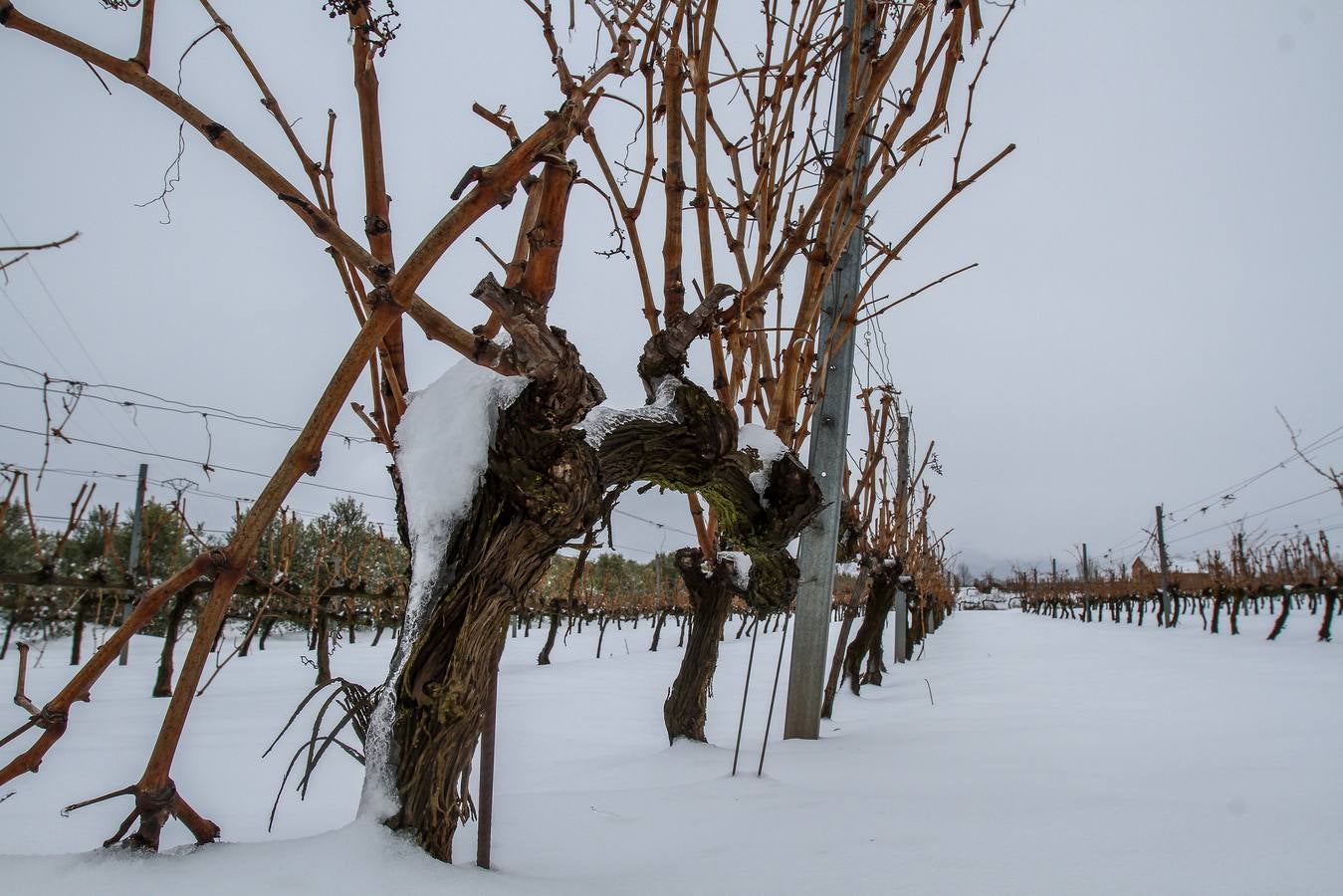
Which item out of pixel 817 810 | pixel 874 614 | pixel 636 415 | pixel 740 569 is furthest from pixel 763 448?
pixel 874 614

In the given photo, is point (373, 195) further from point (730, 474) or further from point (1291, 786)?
point (1291, 786)

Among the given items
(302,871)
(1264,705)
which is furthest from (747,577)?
(1264,705)

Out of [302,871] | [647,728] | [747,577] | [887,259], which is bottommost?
[647,728]

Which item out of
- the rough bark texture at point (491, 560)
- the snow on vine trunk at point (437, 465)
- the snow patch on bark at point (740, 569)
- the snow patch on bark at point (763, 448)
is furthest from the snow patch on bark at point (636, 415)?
the snow patch on bark at point (740, 569)

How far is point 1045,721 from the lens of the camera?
2.98m

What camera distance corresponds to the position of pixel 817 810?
1493 mm

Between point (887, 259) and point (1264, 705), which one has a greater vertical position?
point (887, 259)

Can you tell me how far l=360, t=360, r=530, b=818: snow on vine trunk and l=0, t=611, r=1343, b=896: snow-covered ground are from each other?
0.99ft

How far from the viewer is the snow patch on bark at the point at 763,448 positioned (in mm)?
2021

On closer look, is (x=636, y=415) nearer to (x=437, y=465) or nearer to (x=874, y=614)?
(x=437, y=465)

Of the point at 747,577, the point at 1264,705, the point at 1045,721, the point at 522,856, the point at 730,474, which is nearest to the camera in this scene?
the point at 522,856

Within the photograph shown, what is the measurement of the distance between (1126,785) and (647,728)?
2729mm

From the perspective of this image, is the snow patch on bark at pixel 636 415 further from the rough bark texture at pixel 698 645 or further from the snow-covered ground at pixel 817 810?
the rough bark texture at pixel 698 645

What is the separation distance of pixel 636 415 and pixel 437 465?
54 cm
